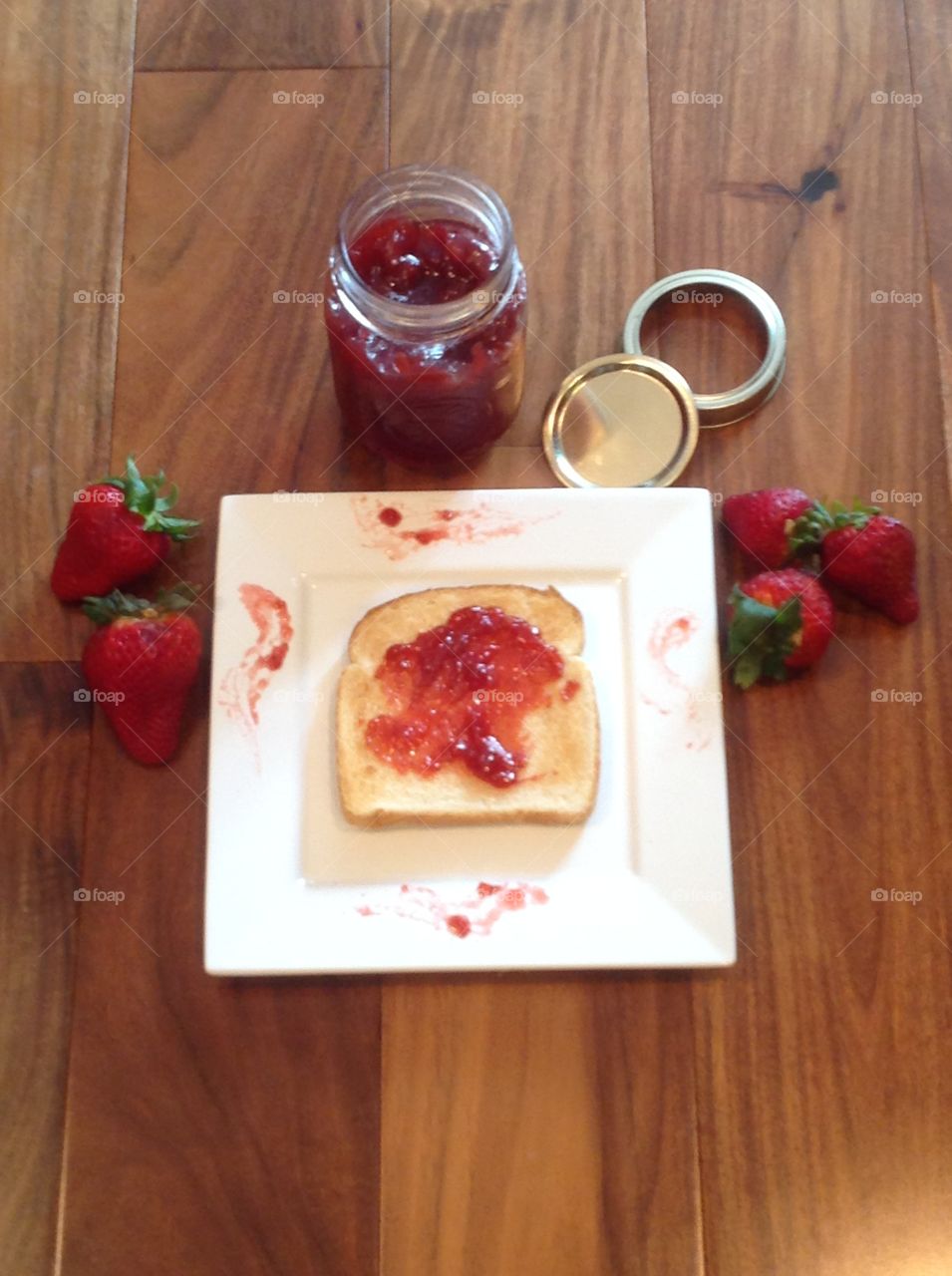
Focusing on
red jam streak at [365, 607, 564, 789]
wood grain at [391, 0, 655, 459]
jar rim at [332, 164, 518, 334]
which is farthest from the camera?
wood grain at [391, 0, 655, 459]

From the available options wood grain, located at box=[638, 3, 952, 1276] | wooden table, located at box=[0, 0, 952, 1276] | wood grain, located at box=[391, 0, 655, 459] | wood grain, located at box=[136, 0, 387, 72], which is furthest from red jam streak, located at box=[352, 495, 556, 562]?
wood grain, located at box=[136, 0, 387, 72]

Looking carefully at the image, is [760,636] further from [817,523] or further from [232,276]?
[232,276]

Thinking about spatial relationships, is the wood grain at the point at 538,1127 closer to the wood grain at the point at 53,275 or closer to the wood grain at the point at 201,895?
the wood grain at the point at 201,895

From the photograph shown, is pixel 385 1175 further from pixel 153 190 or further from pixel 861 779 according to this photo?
pixel 153 190

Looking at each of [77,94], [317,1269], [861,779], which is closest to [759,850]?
[861,779]

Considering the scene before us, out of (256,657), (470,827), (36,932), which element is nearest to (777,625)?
(470,827)

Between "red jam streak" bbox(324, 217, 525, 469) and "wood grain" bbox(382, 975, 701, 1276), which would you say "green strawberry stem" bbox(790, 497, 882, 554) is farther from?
"wood grain" bbox(382, 975, 701, 1276)
